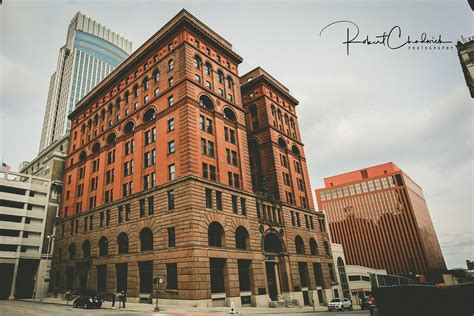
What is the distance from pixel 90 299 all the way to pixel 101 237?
54.0 feet

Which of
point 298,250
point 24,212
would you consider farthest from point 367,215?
point 24,212

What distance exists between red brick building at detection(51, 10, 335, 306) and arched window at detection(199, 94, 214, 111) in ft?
0.50

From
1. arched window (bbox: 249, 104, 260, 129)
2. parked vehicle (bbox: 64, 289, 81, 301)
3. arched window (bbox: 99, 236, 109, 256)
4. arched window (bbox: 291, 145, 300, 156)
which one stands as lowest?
parked vehicle (bbox: 64, 289, 81, 301)

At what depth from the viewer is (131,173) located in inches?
1797

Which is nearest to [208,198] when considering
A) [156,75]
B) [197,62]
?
[197,62]

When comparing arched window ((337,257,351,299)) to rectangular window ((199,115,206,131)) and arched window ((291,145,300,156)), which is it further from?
rectangular window ((199,115,206,131))

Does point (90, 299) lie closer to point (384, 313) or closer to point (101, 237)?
point (101, 237)

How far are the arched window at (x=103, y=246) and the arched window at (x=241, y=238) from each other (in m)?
20.6

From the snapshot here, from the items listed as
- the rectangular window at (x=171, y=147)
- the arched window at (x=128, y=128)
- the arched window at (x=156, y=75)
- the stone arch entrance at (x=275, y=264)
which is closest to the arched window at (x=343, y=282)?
the stone arch entrance at (x=275, y=264)

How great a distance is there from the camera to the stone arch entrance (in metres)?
43.8

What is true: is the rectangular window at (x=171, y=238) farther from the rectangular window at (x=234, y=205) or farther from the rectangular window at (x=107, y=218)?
the rectangular window at (x=107, y=218)

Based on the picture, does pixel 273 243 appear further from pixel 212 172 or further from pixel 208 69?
pixel 208 69

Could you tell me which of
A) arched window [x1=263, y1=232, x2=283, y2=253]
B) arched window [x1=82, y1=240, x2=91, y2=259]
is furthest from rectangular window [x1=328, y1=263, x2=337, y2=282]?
arched window [x1=82, y1=240, x2=91, y2=259]

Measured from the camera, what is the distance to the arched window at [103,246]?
149ft
